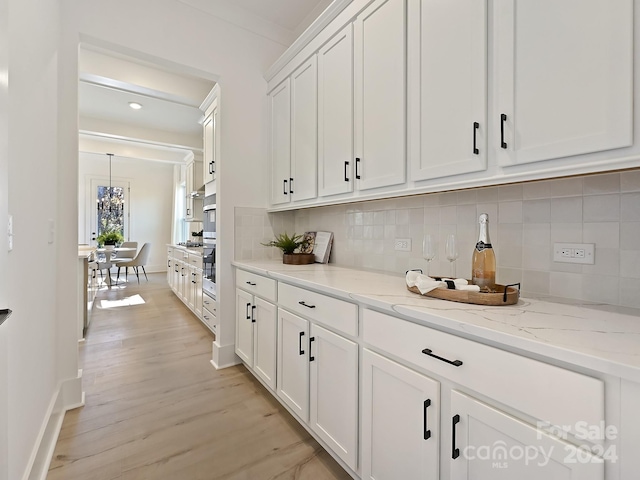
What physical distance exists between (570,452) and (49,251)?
7.92ft

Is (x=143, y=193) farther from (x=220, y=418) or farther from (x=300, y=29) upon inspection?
(x=220, y=418)

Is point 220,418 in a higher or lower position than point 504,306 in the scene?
lower

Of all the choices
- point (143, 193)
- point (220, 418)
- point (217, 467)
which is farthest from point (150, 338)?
point (143, 193)

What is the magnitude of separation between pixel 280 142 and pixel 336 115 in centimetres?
79

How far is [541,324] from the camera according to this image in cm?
88

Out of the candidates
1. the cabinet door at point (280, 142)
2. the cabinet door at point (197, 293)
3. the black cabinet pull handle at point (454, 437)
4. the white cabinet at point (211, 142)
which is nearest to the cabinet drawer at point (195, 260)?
the cabinet door at point (197, 293)

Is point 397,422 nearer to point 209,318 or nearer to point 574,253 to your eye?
point 574,253

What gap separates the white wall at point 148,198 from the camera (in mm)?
7778

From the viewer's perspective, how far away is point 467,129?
1256 mm

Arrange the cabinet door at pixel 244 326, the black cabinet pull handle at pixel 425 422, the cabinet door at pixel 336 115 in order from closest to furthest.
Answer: the black cabinet pull handle at pixel 425 422 < the cabinet door at pixel 336 115 < the cabinet door at pixel 244 326

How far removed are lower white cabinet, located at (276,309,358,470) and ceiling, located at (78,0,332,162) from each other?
2561mm

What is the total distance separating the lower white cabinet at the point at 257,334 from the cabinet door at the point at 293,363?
100 mm

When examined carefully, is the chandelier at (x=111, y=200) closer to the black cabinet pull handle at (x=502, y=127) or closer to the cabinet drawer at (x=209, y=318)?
the cabinet drawer at (x=209, y=318)

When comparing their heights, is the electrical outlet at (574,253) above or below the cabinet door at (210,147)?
below
